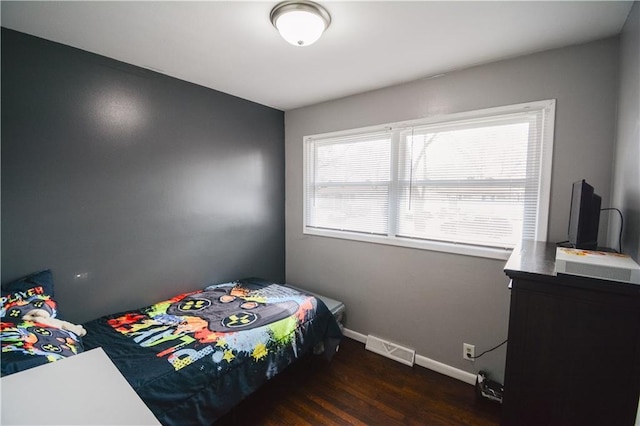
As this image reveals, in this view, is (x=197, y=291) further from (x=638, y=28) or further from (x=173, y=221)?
(x=638, y=28)

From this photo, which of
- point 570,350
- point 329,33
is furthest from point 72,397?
point 329,33

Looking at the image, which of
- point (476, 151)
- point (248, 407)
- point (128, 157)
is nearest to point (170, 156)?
point (128, 157)

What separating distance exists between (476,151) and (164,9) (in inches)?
89.0

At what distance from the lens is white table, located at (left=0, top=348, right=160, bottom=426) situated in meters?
0.67

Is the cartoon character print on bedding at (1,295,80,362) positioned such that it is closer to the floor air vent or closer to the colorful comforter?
the colorful comforter

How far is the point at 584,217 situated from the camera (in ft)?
4.48

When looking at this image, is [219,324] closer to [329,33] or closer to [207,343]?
[207,343]

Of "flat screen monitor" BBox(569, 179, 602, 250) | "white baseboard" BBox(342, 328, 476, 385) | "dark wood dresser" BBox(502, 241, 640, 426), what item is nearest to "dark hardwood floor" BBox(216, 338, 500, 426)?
"white baseboard" BBox(342, 328, 476, 385)

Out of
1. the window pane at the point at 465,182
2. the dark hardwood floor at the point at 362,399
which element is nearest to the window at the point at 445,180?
the window pane at the point at 465,182

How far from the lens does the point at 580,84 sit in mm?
1732

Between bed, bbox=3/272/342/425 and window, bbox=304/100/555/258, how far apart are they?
3.31 feet

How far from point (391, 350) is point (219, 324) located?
158cm

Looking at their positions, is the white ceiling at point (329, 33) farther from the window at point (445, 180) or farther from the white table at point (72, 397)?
the white table at point (72, 397)

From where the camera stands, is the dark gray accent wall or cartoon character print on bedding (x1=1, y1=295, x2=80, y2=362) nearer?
cartoon character print on bedding (x1=1, y1=295, x2=80, y2=362)
